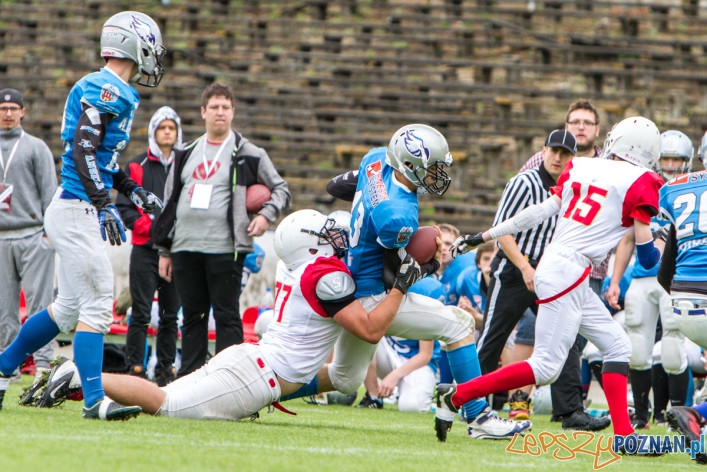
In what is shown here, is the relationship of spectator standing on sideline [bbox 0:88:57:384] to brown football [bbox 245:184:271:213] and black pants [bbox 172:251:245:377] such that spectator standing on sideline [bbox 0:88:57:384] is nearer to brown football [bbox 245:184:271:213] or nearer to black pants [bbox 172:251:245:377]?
A: black pants [bbox 172:251:245:377]

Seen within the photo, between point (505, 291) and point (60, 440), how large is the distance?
3.18 metres

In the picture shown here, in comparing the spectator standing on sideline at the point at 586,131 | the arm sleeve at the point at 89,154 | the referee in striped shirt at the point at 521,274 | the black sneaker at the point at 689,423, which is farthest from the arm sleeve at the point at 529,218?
the arm sleeve at the point at 89,154

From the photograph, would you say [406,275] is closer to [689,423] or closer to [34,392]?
[689,423]

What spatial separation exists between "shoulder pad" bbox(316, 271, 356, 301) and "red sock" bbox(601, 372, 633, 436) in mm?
1399

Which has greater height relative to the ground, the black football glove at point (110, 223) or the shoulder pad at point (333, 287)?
the black football glove at point (110, 223)

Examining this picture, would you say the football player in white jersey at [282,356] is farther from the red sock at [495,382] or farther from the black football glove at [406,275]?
the red sock at [495,382]

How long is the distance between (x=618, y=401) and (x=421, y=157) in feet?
5.12

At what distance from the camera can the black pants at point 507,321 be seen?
634 cm

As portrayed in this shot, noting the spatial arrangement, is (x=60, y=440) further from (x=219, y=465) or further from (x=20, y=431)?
(x=219, y=465)

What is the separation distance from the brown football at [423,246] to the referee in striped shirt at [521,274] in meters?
1.28

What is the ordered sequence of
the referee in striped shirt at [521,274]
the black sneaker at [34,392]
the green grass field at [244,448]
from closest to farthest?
the green grass field at [244,448] < the black sneaker at [34,392] < the referee in striped shirt at [521,274]

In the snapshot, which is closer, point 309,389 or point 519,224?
point 519,224

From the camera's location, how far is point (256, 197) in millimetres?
7215

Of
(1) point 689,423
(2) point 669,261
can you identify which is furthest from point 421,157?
(1) point 689,423
